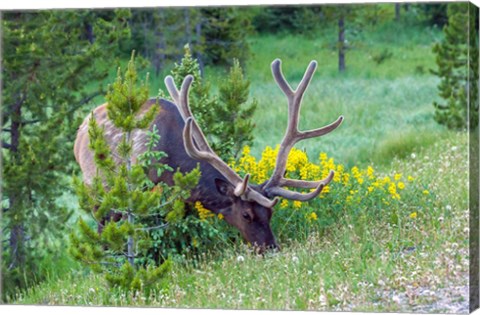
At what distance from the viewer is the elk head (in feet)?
24.1

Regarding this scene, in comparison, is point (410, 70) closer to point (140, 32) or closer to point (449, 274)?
point (140, 32)

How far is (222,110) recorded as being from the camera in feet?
27.7

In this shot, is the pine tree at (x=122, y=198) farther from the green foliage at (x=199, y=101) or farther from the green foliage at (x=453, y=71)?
the green foliage at (x=453, y=71)

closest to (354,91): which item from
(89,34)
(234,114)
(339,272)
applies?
(89,34)

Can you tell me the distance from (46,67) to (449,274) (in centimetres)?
525

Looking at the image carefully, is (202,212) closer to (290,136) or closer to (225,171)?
(225,171)

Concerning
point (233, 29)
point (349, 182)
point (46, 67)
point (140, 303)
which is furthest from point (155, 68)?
point (140, 303)

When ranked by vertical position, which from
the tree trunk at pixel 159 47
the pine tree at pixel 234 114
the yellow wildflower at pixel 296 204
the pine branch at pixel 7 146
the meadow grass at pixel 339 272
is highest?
the tree trunk at pixel 159 47

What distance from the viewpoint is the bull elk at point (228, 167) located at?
24.2ft

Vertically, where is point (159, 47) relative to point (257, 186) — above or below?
above

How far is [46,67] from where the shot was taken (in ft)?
34.9

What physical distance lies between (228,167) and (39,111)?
3549 millimetres

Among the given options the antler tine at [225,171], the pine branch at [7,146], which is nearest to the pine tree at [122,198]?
the antler tine at [225,171]

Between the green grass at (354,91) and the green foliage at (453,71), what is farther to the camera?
the green grass at (354,91)
